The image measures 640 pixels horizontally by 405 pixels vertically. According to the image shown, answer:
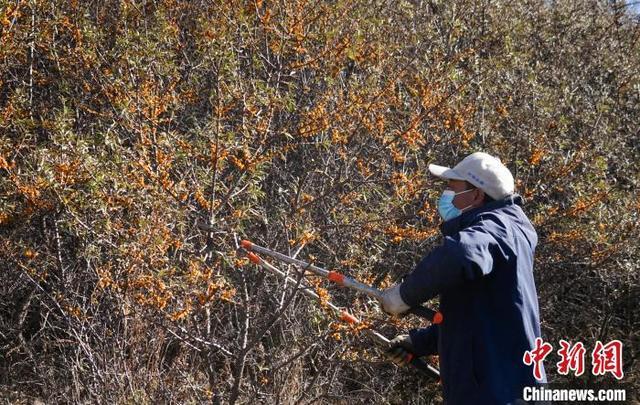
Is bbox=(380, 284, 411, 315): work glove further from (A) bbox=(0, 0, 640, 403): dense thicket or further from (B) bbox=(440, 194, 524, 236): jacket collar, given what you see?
(A) bbox=(0, 0, 640, 403): dense thicket

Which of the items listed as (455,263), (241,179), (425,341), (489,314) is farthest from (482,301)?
(241,179)

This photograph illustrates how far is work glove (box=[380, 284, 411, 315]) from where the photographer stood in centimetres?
292

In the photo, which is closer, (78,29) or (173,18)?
(78,29)

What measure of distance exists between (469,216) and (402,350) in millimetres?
786

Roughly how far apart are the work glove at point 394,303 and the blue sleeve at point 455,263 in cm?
7

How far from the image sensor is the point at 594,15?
771 centimetres

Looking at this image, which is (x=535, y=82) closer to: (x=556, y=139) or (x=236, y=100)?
(x=556, y=139)

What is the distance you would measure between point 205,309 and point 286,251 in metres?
0.65

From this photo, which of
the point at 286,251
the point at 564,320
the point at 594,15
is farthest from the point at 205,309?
the point at 594,15

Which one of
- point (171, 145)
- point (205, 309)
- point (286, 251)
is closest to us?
point (171, 145)

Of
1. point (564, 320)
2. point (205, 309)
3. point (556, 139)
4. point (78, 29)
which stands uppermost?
point (78, 29)

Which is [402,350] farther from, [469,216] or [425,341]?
[469,216]

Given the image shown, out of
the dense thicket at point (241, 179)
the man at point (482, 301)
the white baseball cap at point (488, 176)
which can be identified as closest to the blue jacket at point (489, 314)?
the man at point (482, 301)

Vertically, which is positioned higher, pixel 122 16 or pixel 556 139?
pixel 122 16
